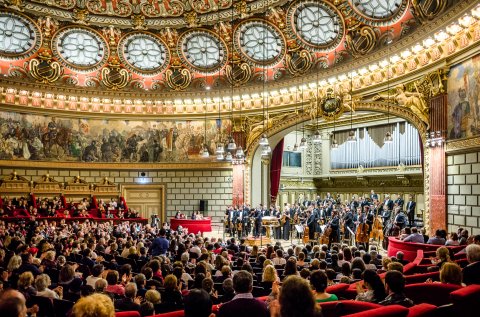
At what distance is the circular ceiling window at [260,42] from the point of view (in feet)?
77.3

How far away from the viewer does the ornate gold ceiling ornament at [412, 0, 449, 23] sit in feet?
48.9

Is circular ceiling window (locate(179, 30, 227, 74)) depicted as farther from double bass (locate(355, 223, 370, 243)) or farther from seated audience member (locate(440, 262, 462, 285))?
seated audience member (locate(440, 262, 462, 285))

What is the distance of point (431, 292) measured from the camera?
16.4 feet

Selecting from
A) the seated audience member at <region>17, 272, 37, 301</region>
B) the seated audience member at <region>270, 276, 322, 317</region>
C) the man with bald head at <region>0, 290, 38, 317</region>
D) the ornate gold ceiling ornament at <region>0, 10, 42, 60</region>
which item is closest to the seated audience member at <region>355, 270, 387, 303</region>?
the seated audience member at <region>270, 276, 322, 317</region>

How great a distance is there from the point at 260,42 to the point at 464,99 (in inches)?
500

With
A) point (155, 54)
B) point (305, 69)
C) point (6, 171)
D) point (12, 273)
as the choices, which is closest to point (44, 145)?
point (6, 171)

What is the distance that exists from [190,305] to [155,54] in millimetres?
25100

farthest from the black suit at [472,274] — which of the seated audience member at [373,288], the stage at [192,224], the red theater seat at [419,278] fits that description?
the stage at [192,224]

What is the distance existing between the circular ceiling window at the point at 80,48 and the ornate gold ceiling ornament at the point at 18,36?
3.77ft

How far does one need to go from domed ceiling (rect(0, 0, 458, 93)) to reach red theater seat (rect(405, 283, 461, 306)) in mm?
16352

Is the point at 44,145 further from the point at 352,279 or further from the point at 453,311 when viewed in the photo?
the point at 453,311

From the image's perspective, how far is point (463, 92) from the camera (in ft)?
47.2

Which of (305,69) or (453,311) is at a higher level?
(305,69)

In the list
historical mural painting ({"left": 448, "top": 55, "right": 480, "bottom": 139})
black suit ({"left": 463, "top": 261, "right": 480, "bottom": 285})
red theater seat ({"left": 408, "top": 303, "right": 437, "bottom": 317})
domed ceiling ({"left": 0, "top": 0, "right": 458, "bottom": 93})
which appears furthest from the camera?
domed ceiling ({"left": 0, "top": 0, "right": 458, "bottom": 93})
